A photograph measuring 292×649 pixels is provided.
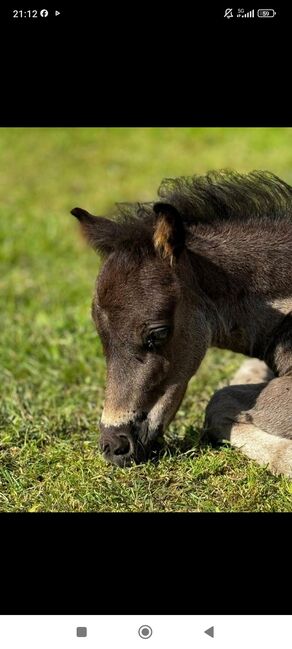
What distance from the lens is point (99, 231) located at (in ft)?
20.2

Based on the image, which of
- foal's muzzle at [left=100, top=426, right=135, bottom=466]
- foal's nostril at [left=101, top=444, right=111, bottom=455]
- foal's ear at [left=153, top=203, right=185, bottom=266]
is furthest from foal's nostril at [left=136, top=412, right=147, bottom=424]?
foal's ear at [left=153, top=203, right=185, bottom=266]

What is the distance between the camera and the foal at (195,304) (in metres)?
5.81

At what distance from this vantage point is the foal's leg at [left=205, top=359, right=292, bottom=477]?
6.14 metres

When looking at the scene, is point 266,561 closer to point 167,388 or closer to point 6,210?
point 167,388

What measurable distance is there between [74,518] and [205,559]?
69 centimetres

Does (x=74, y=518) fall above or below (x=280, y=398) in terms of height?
→ below

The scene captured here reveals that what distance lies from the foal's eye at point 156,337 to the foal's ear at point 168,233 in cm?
43

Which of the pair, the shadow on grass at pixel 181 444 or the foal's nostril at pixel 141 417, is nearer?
the foal's nostril at pixel 141 417

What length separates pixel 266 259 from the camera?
6.36m
